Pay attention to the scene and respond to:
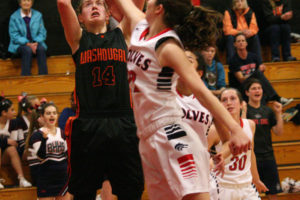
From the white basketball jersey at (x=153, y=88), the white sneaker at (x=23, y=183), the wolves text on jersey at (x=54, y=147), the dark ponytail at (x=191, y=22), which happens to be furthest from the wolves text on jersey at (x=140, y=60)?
the white sneaker at (x=23, y=183)

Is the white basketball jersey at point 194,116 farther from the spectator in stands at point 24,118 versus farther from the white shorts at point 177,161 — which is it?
the spectator in stands at point 24,118

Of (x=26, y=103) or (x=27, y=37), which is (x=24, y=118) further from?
(x=27, y=37)

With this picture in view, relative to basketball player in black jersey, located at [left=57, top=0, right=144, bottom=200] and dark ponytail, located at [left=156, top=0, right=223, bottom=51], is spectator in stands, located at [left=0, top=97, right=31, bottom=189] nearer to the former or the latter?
basketball player in black jersey, located at [left=57, top=0, right=144, bottom=200]

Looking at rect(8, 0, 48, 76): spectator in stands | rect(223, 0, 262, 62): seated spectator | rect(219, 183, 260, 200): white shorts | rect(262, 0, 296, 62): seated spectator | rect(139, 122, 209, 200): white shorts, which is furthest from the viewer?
rect(262, 0, 296, 62): seated spectator

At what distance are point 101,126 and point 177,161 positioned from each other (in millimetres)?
724

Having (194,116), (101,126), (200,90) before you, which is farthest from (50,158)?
(200,90)

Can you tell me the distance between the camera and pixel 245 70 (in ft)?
22.8

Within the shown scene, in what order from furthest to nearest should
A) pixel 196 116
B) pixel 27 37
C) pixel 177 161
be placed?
pixel 27 37
pixel 196 116
pixel 177 161

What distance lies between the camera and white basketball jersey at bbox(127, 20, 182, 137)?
2.44m

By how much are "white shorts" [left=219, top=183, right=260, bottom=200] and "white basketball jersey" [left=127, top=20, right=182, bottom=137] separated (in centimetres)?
185

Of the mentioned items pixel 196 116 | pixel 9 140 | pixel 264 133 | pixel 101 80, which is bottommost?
pixel 264 133

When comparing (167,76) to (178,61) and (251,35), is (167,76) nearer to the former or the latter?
(178,61)

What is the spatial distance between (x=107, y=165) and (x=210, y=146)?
125 cm

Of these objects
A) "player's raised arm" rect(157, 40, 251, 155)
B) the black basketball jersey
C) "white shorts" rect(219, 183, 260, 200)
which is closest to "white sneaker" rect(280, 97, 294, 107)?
"white shorts" rect(219, 183, 260, 200)
